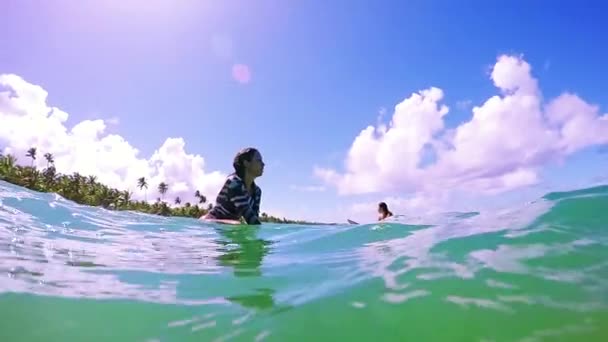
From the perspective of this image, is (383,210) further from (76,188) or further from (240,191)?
(76,188)

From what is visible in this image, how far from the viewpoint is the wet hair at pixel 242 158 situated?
6.79 metres

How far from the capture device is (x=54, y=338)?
2146mm

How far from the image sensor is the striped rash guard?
6.71m

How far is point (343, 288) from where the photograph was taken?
2689 millimetres

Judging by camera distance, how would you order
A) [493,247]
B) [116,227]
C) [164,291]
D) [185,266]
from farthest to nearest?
[116,227]
[185,266]
[493,247]
[164,291]

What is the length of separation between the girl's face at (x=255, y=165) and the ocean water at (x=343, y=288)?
7.40 feet

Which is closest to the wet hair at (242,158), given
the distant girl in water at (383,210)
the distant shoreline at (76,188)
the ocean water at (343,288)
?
the ocean water at (343,288)

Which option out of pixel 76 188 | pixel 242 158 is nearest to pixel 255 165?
pixel 242 158

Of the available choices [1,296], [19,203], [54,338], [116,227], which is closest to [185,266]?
[1,296]

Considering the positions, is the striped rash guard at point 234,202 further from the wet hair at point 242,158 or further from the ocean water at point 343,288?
the ocean water at point 343,288

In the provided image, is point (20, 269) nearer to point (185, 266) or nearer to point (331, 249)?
point (185, 266)

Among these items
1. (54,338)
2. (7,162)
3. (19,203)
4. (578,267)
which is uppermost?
(7,162)

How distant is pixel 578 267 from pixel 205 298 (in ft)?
7.36

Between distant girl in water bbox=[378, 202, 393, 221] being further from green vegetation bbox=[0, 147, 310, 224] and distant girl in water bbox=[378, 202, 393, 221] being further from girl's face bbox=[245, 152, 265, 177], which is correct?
green vegetation bbox=[0, 147, 310, 224]
